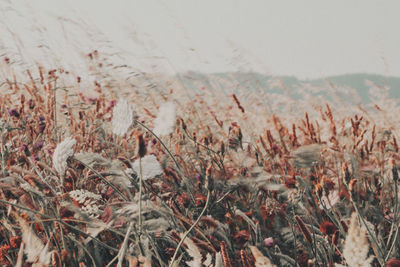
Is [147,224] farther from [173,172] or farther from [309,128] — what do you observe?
[309,128]

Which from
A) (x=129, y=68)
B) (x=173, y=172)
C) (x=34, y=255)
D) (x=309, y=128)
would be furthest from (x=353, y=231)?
(x=129, y=68)

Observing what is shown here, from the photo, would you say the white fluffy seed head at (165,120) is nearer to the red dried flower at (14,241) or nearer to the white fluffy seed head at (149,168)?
the white fluffy seed head at (149,168)

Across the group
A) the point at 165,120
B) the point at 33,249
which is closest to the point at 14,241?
the point at 33,249

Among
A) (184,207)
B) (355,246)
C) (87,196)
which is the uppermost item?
(355,246)

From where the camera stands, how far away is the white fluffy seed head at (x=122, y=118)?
0.69 metres

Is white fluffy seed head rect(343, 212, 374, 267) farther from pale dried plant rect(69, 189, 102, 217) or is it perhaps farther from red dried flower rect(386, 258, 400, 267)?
pale dried plant rect(69, 189, 102, 217)

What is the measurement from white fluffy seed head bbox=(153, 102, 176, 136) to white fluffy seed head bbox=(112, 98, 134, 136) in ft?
0.18

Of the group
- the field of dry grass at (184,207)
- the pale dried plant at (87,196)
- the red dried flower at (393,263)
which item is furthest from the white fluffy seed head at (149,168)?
the red dried flower at (393,263)

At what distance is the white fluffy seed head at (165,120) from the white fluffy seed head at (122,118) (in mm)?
56

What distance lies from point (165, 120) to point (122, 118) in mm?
91

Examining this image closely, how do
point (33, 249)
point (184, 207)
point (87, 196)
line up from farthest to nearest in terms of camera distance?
point (184, 207) → point (87, 196) → point (33, 249)

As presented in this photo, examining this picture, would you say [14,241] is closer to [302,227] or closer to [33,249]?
[33,249]

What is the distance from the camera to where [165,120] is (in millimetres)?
700

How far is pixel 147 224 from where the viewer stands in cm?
70
